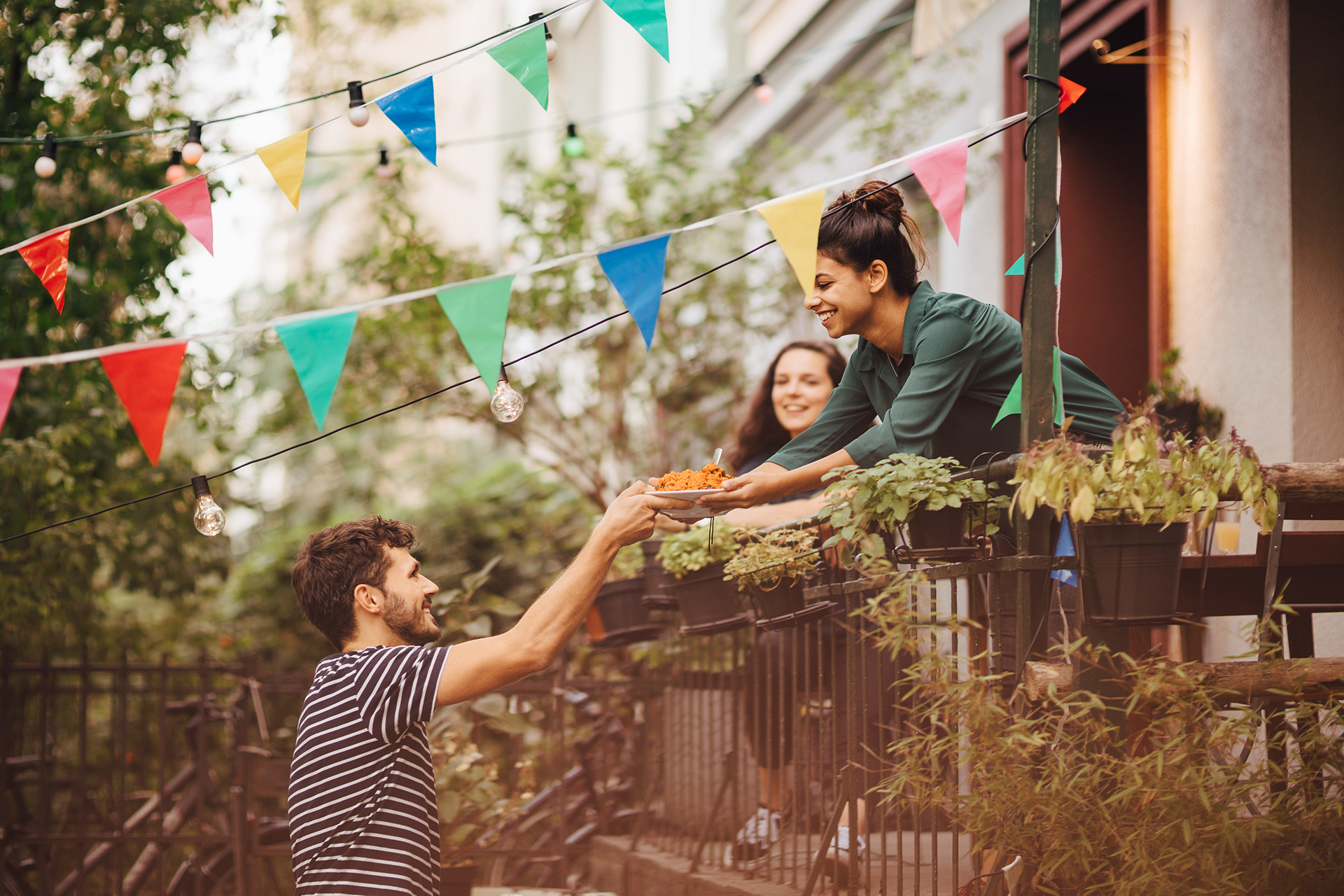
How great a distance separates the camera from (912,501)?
2777 millimetres

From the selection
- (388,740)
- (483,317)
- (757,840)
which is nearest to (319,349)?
(483,317)

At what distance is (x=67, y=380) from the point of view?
656 centimetres

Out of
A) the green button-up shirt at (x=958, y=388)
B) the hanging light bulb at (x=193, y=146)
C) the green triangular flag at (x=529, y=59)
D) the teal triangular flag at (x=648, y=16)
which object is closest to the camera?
the green button-up shirt at (x=958, y=388)

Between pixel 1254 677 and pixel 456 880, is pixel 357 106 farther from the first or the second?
pixel 1254 677

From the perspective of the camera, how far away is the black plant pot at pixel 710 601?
13.6 ft

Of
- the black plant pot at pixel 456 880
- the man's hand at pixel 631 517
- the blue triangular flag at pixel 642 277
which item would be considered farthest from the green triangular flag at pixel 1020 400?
the black plant pot at pixel 456 880

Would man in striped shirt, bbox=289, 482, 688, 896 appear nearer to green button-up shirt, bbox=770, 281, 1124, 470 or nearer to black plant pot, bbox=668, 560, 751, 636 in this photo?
green button-up shirt, bbox=770, 281, 1124, 470

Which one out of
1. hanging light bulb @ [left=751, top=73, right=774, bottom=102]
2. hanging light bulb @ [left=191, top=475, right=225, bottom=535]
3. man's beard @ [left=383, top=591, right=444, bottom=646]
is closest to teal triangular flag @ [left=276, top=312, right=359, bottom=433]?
hanging light bulb @ [left=191, top=475, right=225, bottom=535]

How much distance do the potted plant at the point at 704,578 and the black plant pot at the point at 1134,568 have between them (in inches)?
65.5

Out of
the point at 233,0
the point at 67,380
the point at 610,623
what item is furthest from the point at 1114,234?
the point at 67,380

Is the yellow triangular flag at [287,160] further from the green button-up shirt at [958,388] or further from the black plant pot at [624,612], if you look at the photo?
the black plant pot at [624,612]

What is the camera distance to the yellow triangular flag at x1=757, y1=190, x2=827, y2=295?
124 inches

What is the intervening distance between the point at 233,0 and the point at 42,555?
342 centimetres

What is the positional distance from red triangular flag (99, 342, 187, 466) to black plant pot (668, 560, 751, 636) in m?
1.85
